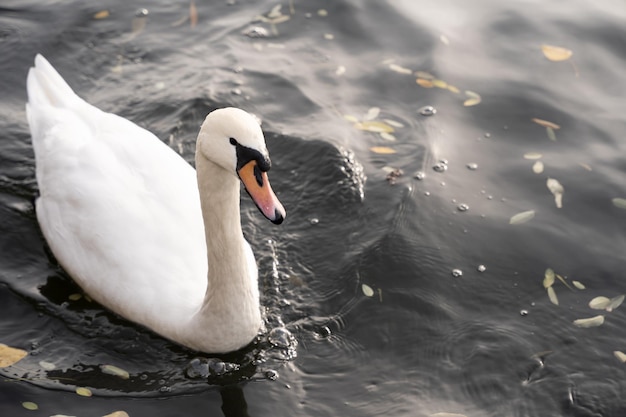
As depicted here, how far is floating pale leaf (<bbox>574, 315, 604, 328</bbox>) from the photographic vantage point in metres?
6.83

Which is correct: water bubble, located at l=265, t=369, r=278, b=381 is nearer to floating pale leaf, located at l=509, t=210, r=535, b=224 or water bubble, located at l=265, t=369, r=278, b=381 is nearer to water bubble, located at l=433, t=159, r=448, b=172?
floating pale leaf, located at l=509, t=210, r=535, b=224

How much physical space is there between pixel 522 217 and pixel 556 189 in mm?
555

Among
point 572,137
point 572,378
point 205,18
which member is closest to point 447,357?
point 572,378

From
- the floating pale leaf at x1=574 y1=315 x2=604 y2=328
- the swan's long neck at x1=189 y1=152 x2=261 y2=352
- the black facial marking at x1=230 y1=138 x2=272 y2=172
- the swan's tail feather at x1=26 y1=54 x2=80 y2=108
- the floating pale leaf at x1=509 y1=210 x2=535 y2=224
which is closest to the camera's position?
the black facial marking at x1=230 y1=138 x2=272 y2=172

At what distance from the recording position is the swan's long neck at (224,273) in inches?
223

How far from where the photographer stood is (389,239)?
7535mm

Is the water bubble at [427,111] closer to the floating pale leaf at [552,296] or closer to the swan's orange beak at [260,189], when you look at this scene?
the floating pale leaf at [552,296]

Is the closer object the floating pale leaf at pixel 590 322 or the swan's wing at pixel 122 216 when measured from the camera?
the swan's wing at pixel 122 216

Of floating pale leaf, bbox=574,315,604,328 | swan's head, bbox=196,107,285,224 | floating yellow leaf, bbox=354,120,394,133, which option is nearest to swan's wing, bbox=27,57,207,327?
swan's head, bbox=196,107,285,224

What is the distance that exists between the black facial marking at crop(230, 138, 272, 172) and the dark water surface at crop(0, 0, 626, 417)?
1.69 meters

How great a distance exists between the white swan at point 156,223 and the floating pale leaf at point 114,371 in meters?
0.37

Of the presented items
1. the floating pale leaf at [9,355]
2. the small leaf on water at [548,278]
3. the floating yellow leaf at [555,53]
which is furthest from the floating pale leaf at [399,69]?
the floating pale leaf at [9,355]

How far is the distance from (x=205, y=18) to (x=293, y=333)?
505 centimetres

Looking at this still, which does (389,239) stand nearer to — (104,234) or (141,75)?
(104,234)
